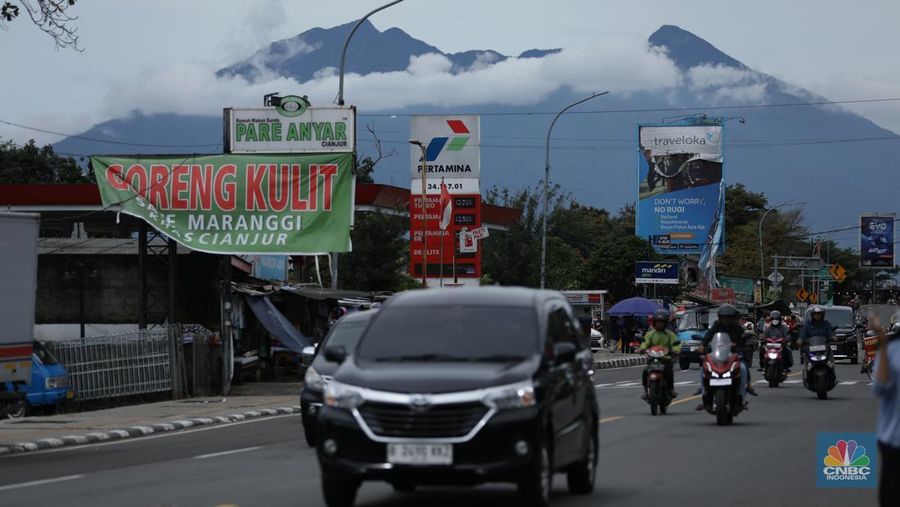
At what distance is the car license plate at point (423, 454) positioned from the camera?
397 inches

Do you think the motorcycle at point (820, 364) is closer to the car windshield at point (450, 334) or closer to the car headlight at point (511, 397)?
the car windshield at point (450, 334)

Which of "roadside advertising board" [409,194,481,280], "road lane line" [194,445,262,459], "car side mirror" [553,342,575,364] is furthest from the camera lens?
"roadside advertising board" [409,194,481,280]

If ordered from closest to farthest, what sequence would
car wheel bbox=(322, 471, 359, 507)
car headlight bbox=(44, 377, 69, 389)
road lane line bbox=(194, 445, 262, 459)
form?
car wheel bbox=(322, 471, 359, 507)
road lane line bbox=(194, 445, 262, 459)
car headlight bbox=(44, 377, 69, 389)

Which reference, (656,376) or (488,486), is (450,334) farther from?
(656,376)

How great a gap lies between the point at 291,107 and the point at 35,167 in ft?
152

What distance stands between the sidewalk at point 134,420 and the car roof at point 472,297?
1019 centimetres

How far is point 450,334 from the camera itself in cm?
1114

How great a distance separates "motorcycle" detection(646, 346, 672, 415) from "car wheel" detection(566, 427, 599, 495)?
10240 millimetres

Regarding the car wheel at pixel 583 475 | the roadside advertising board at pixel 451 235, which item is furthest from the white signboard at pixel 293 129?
the car wheel at pixel 583 475

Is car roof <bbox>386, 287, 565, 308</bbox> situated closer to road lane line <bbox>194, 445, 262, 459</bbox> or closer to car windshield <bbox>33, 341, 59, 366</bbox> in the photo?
road lane line <bbox>194, 445, 262, 459</bbox>

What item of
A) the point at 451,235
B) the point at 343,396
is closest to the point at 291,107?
the point at 451,235

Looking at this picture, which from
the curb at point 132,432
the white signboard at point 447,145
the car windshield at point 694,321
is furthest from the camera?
the white signboard at point 447,145

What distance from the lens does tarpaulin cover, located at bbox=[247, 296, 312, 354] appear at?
116 feet

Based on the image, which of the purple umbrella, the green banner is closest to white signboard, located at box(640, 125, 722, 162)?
the purple umbrella
